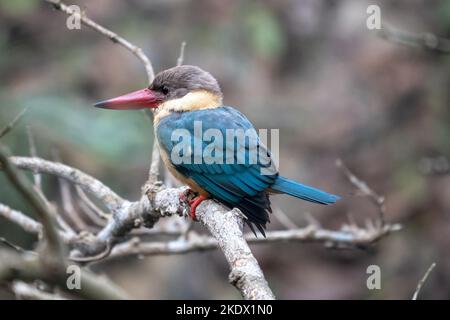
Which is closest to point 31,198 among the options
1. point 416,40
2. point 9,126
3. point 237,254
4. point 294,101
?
point 237,254

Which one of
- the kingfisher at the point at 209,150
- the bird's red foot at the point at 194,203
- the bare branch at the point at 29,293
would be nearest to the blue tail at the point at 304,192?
the kingfisher at the point at 209,150

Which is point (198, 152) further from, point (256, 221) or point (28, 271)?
point (28, 271)

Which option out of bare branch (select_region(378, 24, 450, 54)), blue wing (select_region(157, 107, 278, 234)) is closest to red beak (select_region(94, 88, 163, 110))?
blue wing (select_region(157, 107, 278, 234))

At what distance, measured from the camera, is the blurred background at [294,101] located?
5.40 meters

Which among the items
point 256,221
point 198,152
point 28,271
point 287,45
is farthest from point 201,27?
point 28,271

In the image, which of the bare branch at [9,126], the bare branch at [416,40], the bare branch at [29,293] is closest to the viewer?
the bare branch at [9,126]

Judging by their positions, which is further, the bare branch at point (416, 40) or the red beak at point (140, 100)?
the bare branch at point (416, 40)

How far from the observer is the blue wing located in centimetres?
287

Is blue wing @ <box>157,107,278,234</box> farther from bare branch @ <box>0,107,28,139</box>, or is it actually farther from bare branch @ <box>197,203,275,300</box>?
bare branch @ <box>0,107,28,139</box>

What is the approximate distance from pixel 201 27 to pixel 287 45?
40.8 inches

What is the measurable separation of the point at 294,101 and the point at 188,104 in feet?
10.8

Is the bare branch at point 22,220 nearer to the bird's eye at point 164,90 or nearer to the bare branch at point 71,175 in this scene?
the bare branch at point 71,175

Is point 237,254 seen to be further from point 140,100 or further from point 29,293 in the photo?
point 140,100

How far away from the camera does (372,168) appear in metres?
6.10
